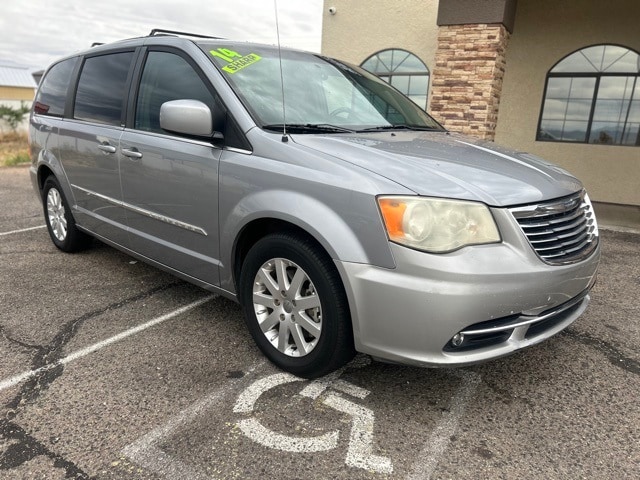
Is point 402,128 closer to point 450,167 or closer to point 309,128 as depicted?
point 309,128

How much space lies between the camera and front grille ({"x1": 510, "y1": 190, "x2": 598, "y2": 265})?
2203 millimetres

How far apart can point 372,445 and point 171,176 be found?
1.95 metres

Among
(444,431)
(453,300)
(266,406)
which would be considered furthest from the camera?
(266,406)

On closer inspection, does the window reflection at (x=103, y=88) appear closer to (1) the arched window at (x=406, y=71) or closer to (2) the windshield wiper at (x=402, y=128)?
(2) the windshield wiper at (x=402, y=128)

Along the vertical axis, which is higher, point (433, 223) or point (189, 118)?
point (189, 118)

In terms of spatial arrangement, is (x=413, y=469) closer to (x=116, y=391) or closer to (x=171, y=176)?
(x=116, y=391)

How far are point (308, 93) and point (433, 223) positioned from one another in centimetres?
142

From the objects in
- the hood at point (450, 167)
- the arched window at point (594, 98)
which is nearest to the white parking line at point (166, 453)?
the hood at point (450, 167)

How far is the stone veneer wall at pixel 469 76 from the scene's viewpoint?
666 cm

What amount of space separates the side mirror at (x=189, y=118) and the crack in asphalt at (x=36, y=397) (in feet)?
4.94

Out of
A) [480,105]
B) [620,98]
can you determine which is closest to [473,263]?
[480,105]

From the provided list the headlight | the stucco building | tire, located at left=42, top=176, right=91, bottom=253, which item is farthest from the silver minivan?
the stucco building

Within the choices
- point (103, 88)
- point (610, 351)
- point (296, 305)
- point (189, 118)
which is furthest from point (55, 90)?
point (610, 351)

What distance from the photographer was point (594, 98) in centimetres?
796
